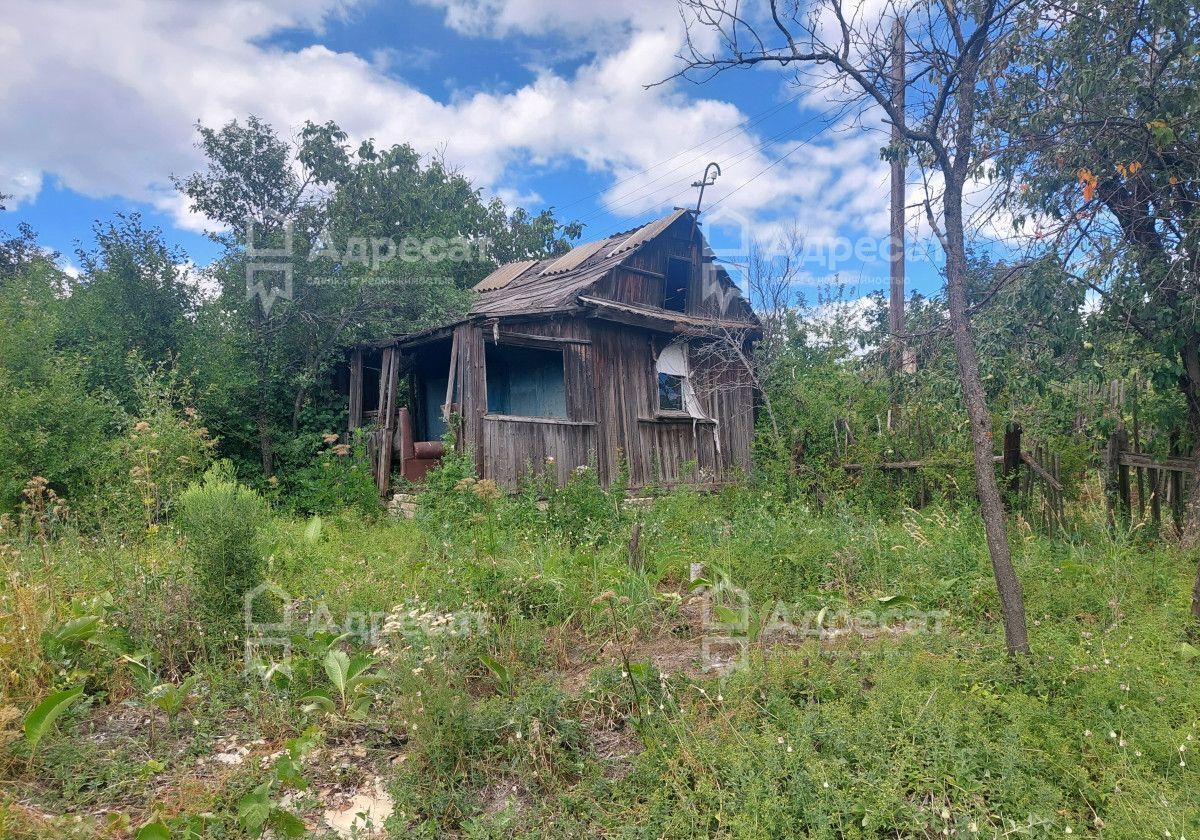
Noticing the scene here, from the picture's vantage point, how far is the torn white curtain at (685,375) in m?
12.1

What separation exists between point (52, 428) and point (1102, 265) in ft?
34.2

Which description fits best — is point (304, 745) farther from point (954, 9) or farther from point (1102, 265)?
point (1102, 265)

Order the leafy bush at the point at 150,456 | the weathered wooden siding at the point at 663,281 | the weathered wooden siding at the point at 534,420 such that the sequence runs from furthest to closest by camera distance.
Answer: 1. the weathered wooden siding at the point at 663,281
2. the weathered wooden siding at the point at 534,420
3. the leafy bush at the point at 150,456

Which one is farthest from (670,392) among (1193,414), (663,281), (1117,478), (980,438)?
(980,438)

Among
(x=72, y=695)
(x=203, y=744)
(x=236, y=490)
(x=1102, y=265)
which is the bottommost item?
(x=203, y=744)

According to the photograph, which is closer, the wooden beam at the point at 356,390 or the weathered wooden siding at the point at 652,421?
the weathered wooden siding at the point at 652,421

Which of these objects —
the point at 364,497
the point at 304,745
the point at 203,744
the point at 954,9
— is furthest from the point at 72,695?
the point at 364,497

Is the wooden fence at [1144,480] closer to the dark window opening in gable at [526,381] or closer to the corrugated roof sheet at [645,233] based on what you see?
the dark window opening in gable at [526,381]

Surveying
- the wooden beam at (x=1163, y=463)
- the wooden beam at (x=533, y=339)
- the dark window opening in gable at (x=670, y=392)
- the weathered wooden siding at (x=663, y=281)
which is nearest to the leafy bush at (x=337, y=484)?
the wooden beam at (x=533, y=339)

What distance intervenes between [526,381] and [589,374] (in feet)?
4.11

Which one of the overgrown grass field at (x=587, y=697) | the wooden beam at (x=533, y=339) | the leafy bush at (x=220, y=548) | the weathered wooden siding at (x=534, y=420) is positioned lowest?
the overgrown grass field at (x=587, y=697)

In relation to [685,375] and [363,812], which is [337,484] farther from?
[363,812]

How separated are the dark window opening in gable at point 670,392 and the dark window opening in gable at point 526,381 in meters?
2.09

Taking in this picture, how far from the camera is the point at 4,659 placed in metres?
3.60
